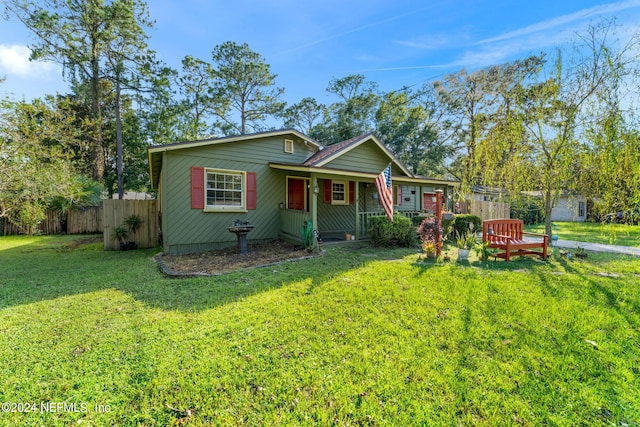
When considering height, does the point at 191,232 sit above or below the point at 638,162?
below

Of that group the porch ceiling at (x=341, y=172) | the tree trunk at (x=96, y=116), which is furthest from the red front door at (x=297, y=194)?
the tree trunk at (x=96, y=116)

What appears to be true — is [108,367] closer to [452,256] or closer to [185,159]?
[185,159]

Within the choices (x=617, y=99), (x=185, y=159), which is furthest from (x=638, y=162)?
(x=185, y=159)

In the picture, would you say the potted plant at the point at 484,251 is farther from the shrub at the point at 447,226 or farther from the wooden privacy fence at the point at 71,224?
the wooden privacy fence at the point at 71,224

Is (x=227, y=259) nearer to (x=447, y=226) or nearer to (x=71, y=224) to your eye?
(x=447, y=226)

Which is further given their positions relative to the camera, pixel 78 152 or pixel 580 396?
pixel 78 152

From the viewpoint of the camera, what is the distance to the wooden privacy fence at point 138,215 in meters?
9.27

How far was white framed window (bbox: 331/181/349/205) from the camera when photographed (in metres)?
11.3

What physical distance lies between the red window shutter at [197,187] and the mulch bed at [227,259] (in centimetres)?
160

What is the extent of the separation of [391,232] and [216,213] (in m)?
5.90

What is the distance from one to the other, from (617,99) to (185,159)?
34.1ft

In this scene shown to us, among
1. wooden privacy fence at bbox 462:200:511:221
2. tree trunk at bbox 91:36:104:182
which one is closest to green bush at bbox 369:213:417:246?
wooden privacy fence at bbox 462:200:511:221

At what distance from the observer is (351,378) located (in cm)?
248

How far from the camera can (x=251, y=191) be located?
9.27 meters
